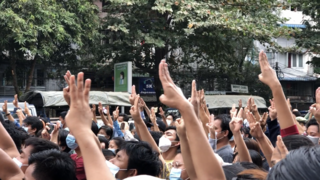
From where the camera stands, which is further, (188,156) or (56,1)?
(56,1)

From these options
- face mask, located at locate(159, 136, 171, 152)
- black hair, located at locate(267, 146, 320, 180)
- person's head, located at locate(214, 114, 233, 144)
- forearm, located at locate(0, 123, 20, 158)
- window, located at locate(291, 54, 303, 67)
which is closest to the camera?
black hair, located at locate(267, 146, 320, 180)

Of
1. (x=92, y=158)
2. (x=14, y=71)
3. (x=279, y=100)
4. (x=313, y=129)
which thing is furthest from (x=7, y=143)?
(x=14, y=71)

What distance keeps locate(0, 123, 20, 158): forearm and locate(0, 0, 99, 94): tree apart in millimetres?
10308

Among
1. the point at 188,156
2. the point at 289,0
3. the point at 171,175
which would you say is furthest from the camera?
the point at 289,0

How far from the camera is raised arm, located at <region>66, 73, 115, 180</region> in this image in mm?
1802

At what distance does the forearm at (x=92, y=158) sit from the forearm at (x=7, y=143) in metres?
1.50

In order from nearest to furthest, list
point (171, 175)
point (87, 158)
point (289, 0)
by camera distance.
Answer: point (87, 158) → point (171, 175) → point (289, 0)

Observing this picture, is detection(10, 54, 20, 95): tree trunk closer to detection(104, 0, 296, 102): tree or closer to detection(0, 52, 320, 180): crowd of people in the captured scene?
detection(104, 0, 296, 102): tree

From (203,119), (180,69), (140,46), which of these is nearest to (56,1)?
(140,46)

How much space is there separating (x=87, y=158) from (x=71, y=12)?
46.7ft

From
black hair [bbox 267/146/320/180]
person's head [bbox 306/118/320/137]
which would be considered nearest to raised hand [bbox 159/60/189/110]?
black hair [bbox 267/146/320/180]

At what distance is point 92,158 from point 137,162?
1.21 m

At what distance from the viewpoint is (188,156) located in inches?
100.0

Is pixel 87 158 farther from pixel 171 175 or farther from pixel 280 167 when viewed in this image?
pixel 171 175
